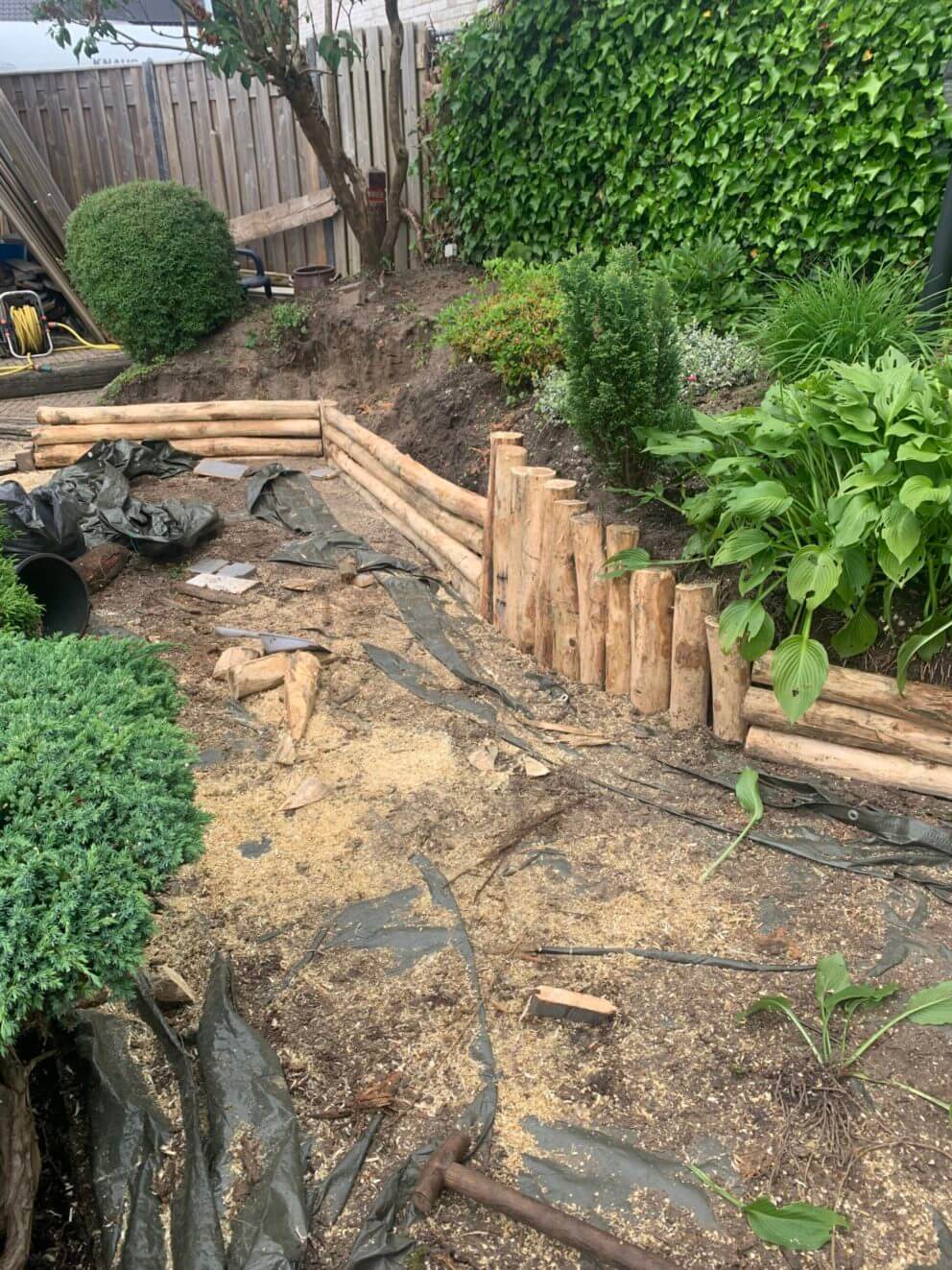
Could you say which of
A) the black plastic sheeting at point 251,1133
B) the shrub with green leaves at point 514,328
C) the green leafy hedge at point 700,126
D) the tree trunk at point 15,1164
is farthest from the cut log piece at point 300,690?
the green leafy hedge at point 700,126

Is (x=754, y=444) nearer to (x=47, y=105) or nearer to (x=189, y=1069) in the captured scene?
(x=189, y=1069)

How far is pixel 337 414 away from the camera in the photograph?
7746mm

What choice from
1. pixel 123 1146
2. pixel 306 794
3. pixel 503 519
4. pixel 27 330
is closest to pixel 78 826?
pixel 123 1146

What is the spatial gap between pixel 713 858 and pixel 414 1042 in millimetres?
1275

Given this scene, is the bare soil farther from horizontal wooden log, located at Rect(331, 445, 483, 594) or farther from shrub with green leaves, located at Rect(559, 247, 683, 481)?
shrub with green leaves, located at Rect(559, 247, 683, 481)

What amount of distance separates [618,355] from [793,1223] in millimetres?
3110

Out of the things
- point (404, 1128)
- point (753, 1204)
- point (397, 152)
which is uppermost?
point (397, 152)

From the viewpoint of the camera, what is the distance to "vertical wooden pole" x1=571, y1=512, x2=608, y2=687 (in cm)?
411

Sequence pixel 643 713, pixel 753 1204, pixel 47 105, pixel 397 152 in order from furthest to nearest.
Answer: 1. pixel 47 105
2. pixel 397 152
3. pixel 643 713
4. pixel 753 1204

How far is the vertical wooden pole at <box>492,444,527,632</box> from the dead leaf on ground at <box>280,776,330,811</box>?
4.98ft

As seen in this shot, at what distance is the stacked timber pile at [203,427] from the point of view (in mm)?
7887

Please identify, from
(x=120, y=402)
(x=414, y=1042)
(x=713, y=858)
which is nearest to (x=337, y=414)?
(x=120, y=402)

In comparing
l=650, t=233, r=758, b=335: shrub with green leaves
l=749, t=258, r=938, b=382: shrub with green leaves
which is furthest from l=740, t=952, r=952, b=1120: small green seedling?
l=650, t=233, r=758, b=335: shrub with green leaves

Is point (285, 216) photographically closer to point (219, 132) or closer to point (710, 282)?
point (219, 132)
